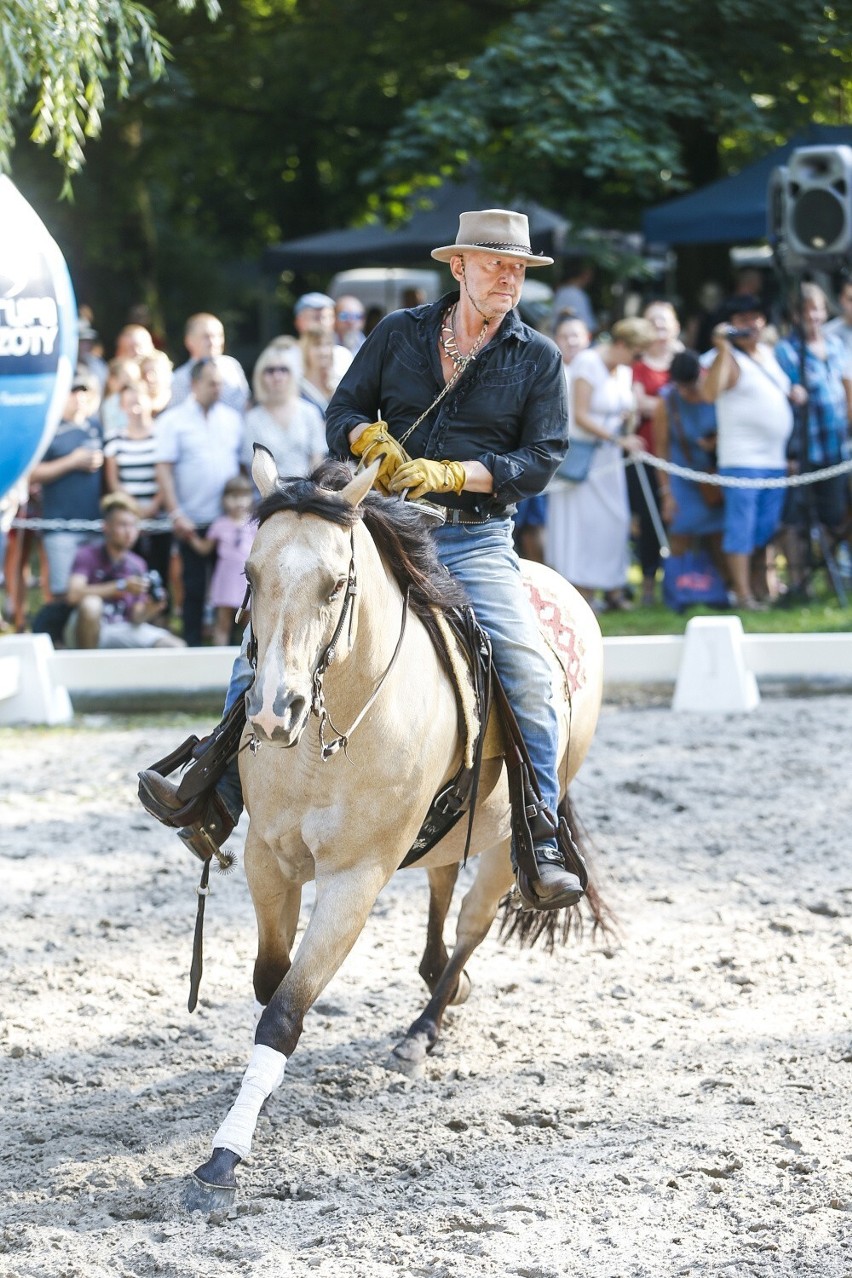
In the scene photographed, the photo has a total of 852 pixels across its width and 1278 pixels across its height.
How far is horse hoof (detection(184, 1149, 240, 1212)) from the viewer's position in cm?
402

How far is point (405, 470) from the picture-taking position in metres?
4.39

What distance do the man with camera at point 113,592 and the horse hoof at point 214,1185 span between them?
22.9ft

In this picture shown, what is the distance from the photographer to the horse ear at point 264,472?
386 cm

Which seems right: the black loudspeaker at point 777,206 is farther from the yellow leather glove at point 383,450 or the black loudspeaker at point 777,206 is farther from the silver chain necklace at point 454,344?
the yellow leather glove at point 383,450

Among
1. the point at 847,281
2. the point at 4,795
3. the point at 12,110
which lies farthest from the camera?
the point at 847,281

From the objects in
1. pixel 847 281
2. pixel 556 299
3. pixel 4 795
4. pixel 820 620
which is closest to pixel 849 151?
pixel 847 281

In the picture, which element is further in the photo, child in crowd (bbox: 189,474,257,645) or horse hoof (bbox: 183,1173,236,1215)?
child in crowd (bbox: 189,474,257,645)

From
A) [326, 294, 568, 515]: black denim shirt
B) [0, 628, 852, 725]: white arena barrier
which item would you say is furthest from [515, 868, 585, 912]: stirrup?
[0, 628, 852, 725]: white arena barrier

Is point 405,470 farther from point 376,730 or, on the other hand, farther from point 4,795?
point 4,795

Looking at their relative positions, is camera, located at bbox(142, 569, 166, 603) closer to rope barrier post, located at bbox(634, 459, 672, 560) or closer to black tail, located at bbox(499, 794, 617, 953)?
rope barrier post, located at bbox(634, 459, 672, 560)

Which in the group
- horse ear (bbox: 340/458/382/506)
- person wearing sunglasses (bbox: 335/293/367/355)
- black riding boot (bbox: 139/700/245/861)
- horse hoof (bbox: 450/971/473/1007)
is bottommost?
horse hoof (bbox: 450/971/473/1007)

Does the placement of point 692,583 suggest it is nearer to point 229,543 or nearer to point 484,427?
point 229,543

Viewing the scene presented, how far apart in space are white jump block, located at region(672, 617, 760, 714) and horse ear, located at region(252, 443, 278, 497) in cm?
623

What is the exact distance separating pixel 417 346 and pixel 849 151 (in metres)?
8.11
